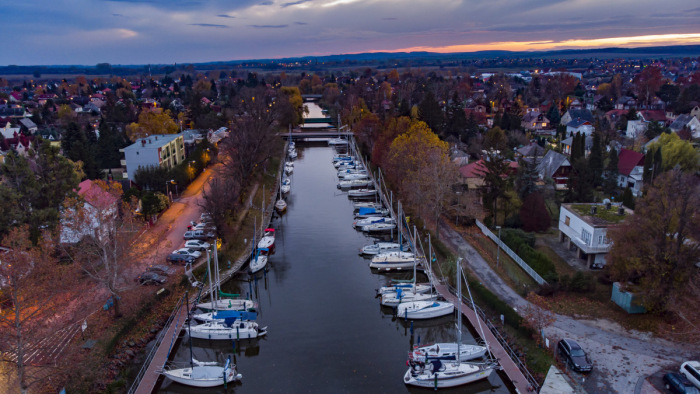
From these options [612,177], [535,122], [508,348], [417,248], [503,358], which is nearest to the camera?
[503,358]

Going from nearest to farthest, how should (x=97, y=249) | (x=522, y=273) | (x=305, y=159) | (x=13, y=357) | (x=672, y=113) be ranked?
(x=13, y=357)
(x=97, y=249)
(x=522, y=273)
(x=305, y=159)
(x=672, y=113)

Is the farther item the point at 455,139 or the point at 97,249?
the point at 455,139

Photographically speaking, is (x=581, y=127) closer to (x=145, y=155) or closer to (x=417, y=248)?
(x=417, y=248)

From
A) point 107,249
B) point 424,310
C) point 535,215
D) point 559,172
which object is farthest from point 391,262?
point 559,172

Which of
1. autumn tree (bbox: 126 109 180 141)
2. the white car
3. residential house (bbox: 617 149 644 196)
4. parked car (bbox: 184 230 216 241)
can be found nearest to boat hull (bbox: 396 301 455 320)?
the white car

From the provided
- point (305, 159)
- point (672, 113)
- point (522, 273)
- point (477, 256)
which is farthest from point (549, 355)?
point (672, 113)

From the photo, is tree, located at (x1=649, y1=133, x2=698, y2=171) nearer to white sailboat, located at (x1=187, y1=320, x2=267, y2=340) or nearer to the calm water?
the calm water

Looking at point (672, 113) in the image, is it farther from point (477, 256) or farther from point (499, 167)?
point (477, 256)
